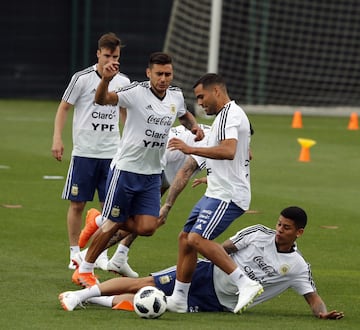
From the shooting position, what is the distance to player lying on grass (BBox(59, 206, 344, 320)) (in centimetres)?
928

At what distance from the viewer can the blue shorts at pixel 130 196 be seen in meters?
10.3

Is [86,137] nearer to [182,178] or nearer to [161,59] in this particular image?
[182,178]

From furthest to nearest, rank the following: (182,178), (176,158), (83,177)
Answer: (176,158) < (83,177) < (182,178)

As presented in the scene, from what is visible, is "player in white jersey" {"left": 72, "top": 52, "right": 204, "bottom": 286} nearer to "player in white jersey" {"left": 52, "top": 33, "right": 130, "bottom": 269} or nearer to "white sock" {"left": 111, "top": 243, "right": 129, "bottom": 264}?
"white sock" {"left": 111, "top": 243, "right": 129, "bottom": 264}

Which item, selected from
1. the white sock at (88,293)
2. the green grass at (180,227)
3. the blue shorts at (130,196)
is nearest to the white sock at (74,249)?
the green grass at (180,227)

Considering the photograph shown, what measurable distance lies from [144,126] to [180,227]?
3.69 m

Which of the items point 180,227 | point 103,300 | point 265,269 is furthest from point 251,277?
point 180,227

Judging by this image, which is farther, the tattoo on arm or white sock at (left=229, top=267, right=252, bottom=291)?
the tattoo on arm

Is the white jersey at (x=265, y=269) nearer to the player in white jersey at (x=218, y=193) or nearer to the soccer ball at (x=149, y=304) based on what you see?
the player in white jersey at (x=218, y=193)

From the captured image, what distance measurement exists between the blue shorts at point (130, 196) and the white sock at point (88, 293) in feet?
3.77

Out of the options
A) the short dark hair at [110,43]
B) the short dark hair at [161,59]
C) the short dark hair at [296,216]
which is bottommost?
the short dark hair at [296,216]

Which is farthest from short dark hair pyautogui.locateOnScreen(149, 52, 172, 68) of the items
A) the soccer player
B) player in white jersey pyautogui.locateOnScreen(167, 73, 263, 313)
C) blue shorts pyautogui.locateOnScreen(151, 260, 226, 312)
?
blue shorts pyautogui.locateOnScreen(151, 260, 226, 312)

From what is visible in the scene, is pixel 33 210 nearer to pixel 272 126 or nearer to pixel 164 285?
pixel 164 285

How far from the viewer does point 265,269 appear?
9.34 meters
